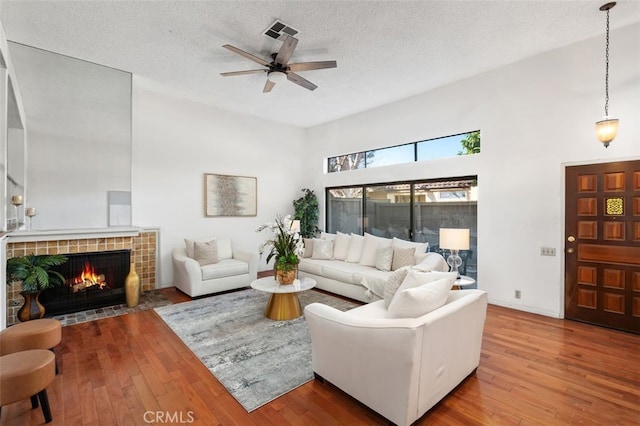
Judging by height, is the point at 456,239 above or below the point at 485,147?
below

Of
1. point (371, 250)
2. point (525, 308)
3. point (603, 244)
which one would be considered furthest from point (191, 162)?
point (603, 244)

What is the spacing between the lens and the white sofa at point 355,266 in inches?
165

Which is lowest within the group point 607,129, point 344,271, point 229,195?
point 344,271

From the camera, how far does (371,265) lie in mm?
4914

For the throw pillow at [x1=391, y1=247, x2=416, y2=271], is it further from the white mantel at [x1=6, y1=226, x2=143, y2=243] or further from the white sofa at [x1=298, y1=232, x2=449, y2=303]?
the white mantel at [x1=6, y1=226, x2=143, y2=243]

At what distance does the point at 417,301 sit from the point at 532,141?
346 centimetres

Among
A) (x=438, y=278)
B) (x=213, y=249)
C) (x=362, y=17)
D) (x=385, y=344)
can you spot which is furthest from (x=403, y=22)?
(x=213, y=249)

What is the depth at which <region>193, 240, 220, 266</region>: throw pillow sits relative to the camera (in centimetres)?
500

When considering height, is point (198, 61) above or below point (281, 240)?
above

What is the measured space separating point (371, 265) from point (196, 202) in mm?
Result: 3656

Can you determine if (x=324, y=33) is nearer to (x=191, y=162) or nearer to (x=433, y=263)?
(x=433, y=263)

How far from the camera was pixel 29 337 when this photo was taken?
7.69 ft

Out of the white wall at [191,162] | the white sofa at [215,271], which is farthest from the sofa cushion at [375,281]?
the white wall at [191,162]

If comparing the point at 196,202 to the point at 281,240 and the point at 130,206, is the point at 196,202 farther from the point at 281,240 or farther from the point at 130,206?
the point at 281,240
